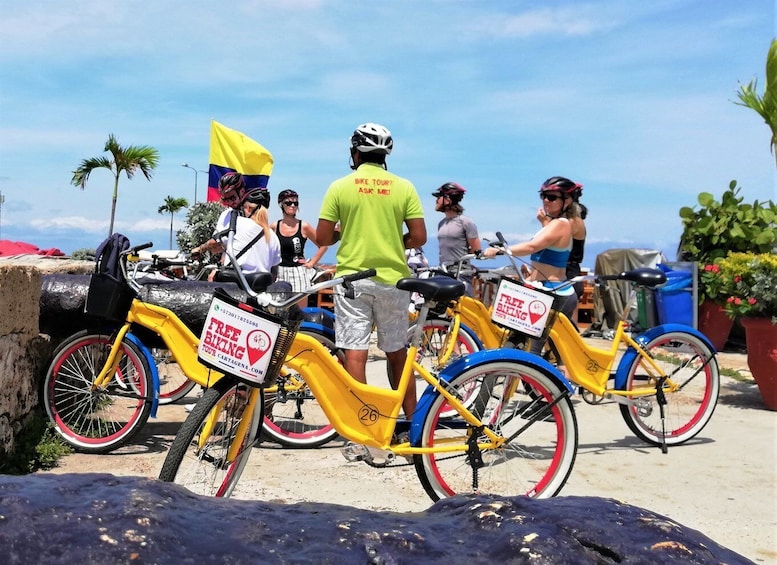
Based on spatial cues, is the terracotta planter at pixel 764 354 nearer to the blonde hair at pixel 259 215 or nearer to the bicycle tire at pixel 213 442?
the blonde hair at pixel 259 215

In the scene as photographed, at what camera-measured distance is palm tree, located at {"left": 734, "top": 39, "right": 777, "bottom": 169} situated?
1045 centimetres

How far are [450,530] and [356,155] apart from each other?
3544mm

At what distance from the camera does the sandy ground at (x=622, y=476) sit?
13.4 ft

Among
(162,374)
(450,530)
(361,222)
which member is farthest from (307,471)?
A: (450,530)

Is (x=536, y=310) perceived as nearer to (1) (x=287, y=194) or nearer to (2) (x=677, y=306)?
(1) (x=287, y=194)

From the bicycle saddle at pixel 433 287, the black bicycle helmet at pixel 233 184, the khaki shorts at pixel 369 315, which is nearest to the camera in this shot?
the bicycle saddle at pixel 433 287

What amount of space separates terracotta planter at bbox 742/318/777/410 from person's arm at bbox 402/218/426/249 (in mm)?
3837

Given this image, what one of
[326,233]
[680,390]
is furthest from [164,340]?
[680,390]

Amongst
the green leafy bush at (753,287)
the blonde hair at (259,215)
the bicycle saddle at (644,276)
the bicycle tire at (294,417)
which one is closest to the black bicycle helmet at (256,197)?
the blonde hair at (259,215)

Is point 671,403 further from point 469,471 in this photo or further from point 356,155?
point 356,155

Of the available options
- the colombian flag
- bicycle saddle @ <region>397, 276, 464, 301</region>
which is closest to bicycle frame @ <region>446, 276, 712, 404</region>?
bicycle saddle @ <region>397, 276, 464, 301</region>

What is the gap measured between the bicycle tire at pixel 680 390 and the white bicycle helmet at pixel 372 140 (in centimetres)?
242

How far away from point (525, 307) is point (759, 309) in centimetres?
294

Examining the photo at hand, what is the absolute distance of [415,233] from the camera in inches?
182
